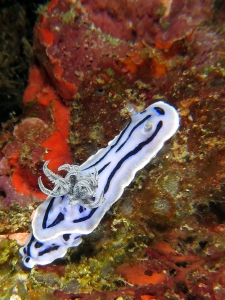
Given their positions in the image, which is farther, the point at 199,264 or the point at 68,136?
the point at 68,136

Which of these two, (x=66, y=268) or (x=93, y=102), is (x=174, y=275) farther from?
(x=93, y=102)

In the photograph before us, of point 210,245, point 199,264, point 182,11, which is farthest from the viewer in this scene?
point 182,11

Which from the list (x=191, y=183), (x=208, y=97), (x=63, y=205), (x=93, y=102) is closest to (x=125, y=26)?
(x=93, y=102)

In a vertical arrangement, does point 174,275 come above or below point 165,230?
below

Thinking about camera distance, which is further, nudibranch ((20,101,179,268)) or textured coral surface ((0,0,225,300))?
textured coral surface ((0,0,225,300))

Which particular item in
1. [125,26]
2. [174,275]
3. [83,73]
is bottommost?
[174,275]

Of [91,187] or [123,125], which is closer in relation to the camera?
[91,187]
